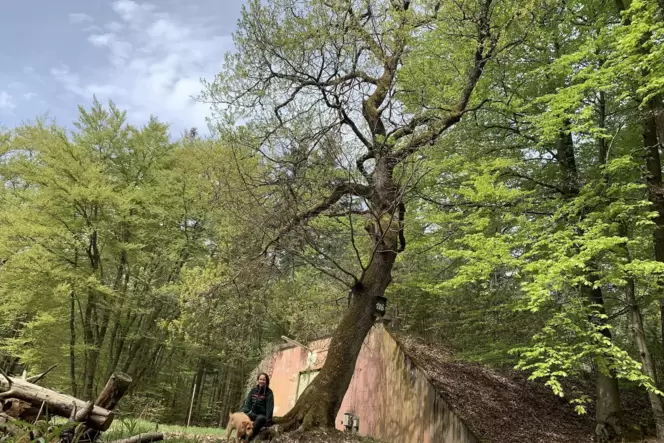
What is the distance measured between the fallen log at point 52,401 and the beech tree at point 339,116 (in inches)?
107

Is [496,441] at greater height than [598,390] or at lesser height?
lesser

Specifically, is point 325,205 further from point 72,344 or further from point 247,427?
point 72,344

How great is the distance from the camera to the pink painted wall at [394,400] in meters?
7.54

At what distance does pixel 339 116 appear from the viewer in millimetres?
6930

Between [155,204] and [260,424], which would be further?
[155,204]

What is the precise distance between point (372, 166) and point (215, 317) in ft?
16.0

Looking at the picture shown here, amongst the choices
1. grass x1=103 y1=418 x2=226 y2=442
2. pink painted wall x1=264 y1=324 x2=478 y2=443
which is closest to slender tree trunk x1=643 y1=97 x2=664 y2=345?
pink painted wall x1=264 y1=324 x2=478 y2=443

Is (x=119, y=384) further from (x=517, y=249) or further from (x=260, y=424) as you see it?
(x=517, y=249)

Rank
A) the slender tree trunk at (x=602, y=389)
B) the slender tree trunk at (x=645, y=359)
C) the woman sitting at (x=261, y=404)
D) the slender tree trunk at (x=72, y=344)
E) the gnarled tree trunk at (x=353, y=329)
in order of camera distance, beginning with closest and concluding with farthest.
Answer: the woman sitting at (x=261, y=404) < the gnarled tree trunk at (x=353, y=329) < the slender tree trunk at (x=645, y=359) < the slender tree trunk at (x=602, y=389) < the slender tree trunk at (x=72, y=344)

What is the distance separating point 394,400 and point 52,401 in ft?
20.9

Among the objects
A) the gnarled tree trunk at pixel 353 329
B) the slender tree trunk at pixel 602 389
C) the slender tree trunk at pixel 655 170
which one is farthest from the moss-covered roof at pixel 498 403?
the slender tree trunk at pixel 655 170

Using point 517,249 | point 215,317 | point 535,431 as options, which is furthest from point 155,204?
point 535,431

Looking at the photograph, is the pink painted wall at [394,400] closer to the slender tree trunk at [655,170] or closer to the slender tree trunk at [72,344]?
the slender tree trunk at [655,170]

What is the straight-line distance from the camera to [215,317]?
374 inches
